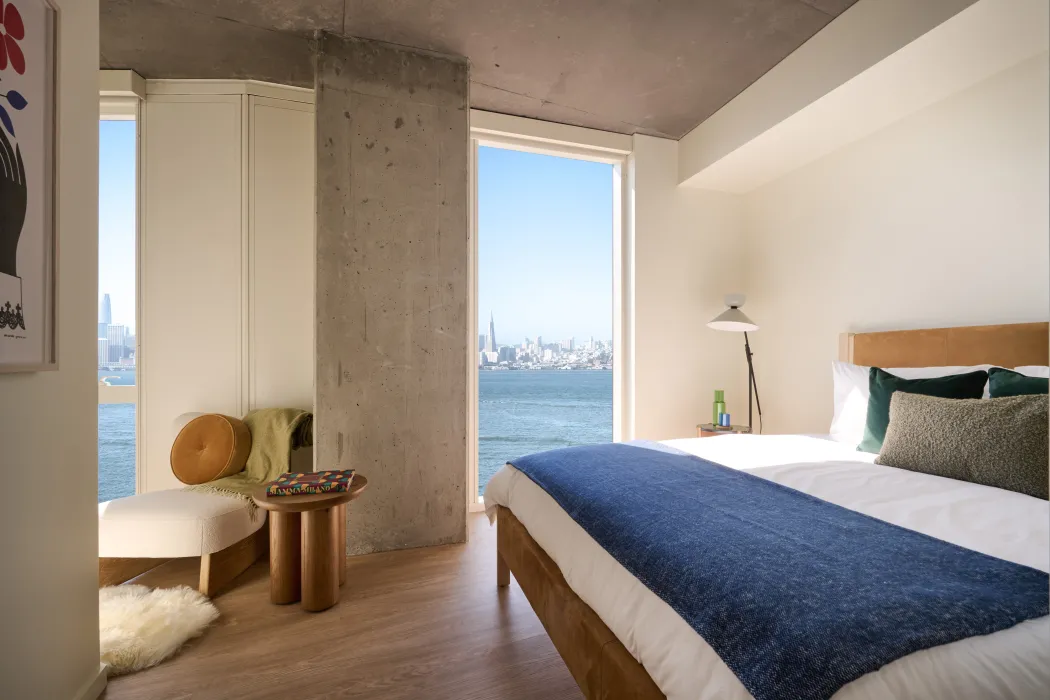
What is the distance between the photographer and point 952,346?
7.97 feet

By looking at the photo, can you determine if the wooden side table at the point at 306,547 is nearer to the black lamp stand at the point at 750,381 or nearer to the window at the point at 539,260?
the black lamp stand at the point at 750,381

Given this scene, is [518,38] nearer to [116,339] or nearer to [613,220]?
[613,220]

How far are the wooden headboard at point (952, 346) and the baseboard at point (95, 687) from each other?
3.39 meters

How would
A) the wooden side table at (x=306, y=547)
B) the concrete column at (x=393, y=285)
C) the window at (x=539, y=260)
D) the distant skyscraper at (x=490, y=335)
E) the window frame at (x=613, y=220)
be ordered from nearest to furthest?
the wooden side table at (x=306, y=547)
the concrete column at (x=393, y=285)
the window frame at (x=613, y=220)
the window at (x=539, y=260)
the distant skyscraper at (x=490, y=335)

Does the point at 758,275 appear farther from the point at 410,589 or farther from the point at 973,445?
the point at 410,589

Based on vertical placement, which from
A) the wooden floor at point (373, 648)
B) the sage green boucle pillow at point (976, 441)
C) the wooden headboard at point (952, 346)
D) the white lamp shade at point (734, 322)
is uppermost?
the white lamp shade at point (734, 322)

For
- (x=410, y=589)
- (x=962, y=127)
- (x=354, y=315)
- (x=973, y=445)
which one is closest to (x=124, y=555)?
(x=410, y=589)

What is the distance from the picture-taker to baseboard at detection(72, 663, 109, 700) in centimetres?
149

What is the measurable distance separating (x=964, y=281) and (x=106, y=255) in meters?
4.82

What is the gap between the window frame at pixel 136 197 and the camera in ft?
9.53

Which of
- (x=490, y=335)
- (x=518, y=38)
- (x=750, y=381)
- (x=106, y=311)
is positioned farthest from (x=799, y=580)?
(x=490, y=335)

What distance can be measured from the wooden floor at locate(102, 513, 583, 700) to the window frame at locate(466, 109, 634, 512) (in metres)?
1.24

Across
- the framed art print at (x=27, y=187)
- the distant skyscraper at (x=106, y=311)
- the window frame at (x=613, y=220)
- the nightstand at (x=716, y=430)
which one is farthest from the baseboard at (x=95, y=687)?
the nightstand at (x=716, y=430)

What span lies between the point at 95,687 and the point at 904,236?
4.00 metres
